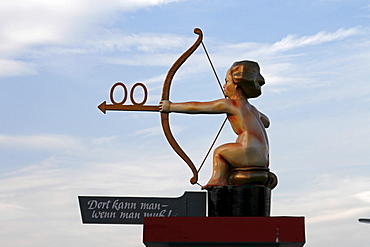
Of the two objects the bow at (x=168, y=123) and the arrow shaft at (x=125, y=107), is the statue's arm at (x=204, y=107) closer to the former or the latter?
the bow at (x=168, y=123)

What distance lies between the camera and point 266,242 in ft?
30.7

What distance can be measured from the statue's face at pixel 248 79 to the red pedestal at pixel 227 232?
6.37 ft

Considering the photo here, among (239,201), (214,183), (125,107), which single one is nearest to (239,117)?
(214,183)

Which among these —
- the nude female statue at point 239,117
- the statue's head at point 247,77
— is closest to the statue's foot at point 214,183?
the nude female statue at point 239,117

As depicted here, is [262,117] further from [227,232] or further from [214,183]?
[227,232]

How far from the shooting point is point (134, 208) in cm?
1016

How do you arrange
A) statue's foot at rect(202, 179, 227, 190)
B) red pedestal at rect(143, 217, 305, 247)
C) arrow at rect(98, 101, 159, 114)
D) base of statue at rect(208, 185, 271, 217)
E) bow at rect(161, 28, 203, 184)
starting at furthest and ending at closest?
bow at rect(161, 28, 203, 184), arrow at rect(98, 101, 159, 114), statue's foot at rect(202, 179, 227, 190), base of statue at rect(208, 185, 271, 217), red pedestal at rect(143, 217, 305, 247)

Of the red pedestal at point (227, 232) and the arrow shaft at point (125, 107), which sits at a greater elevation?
the arrow shaft at point (125, 107)

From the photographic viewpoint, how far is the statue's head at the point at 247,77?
33.7ft

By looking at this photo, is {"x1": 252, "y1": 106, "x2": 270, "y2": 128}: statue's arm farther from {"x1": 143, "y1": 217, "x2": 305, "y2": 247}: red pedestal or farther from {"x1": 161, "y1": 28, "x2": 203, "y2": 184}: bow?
{"x1": 143, "y1": 217, "x2": 305, "y2": 247}: red pedestal

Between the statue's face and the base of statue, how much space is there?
143 centimetres

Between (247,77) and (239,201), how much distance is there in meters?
1.83

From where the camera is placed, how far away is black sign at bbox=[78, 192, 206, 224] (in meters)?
10.1

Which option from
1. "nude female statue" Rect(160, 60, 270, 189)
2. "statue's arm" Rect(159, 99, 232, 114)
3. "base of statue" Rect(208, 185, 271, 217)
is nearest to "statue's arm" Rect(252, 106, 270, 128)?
"nude female statue" Rect(160, 60, 270, 189)
